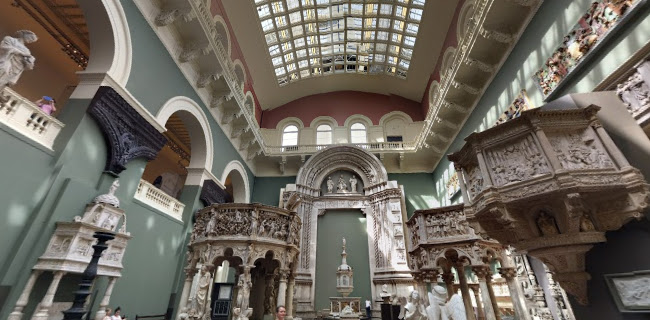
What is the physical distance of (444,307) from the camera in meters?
4.43

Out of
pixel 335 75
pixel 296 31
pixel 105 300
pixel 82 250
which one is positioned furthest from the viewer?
pixel 335 75

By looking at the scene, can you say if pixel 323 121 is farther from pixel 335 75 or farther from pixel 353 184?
pixel 353 184

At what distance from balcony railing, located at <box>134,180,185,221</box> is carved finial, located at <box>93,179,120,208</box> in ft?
4.00

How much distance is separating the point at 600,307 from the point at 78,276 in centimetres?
954

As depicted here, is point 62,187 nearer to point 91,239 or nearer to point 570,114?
point 91,239

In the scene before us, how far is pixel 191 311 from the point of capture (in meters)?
6.39

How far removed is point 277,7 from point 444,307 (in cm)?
1479

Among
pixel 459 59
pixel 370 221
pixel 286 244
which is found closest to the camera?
pixel 286 244

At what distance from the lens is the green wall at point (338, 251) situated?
12.5 meters

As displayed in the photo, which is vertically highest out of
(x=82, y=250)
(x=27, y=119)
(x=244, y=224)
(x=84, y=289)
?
(x=27, y=119)

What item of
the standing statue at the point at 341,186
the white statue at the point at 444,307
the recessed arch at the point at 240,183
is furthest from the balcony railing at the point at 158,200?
the white statue at the point at 444,307

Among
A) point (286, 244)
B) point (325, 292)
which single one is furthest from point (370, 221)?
point (286, 244)

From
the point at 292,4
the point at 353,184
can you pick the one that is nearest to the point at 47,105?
the point at 292,4

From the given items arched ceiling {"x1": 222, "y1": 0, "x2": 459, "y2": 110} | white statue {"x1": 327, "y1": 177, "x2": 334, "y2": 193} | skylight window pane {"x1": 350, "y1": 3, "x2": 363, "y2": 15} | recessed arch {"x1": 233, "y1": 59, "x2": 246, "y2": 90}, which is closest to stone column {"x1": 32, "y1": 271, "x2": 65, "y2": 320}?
recessed arch {"x1": 233, "y1": 59, "x2": 246, "y2": 90}
